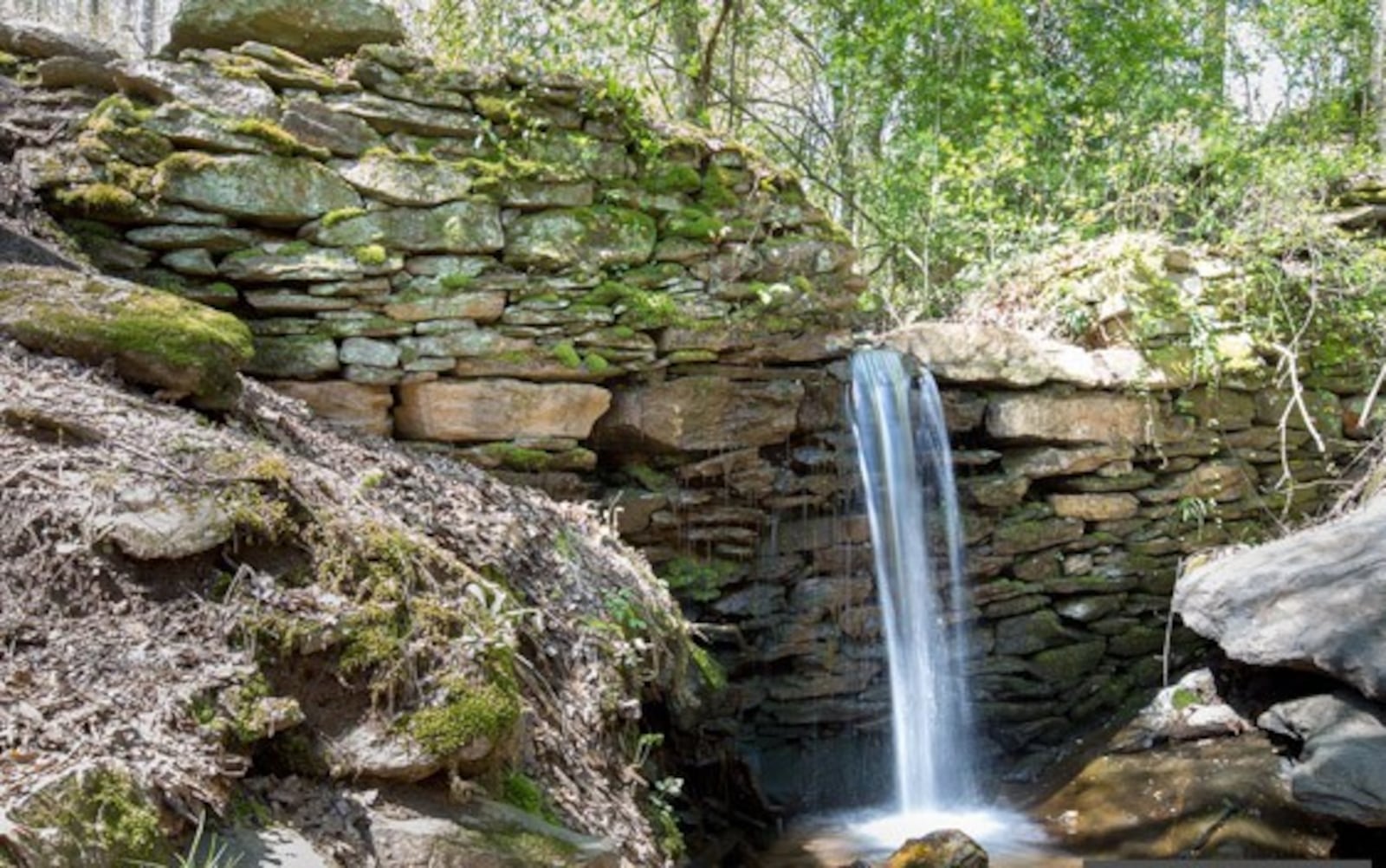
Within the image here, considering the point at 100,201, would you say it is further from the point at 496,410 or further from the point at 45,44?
the point at 496,410

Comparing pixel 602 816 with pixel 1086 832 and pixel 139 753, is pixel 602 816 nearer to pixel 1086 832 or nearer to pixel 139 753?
pixel 139 753

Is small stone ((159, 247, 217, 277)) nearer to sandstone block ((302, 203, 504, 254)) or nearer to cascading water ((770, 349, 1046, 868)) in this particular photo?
sandstone block ((302, 203, 504, 254))

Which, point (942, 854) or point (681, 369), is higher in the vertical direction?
point (681, 369)

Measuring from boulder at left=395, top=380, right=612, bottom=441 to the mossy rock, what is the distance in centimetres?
136

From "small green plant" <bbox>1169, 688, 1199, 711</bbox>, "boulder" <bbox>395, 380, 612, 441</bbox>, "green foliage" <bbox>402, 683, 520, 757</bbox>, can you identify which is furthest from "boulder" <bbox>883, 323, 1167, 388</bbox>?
"green foliage" <bbox>402, 683, 520, 757</bbox>

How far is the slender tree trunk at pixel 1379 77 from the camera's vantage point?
996 cm

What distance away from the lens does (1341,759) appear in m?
4.67

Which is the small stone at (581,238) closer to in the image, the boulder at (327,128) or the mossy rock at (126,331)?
the boulder at (327,128)

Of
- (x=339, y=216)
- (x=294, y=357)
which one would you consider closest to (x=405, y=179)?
(x=339, y=216)

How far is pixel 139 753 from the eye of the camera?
223 centimetres

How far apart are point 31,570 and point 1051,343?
6.08 m

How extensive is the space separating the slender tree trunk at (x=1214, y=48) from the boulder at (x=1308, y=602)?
18.2ft

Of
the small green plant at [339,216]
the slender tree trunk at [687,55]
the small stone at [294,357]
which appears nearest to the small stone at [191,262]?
the small stone at [294,357]

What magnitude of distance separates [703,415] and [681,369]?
274 mm
